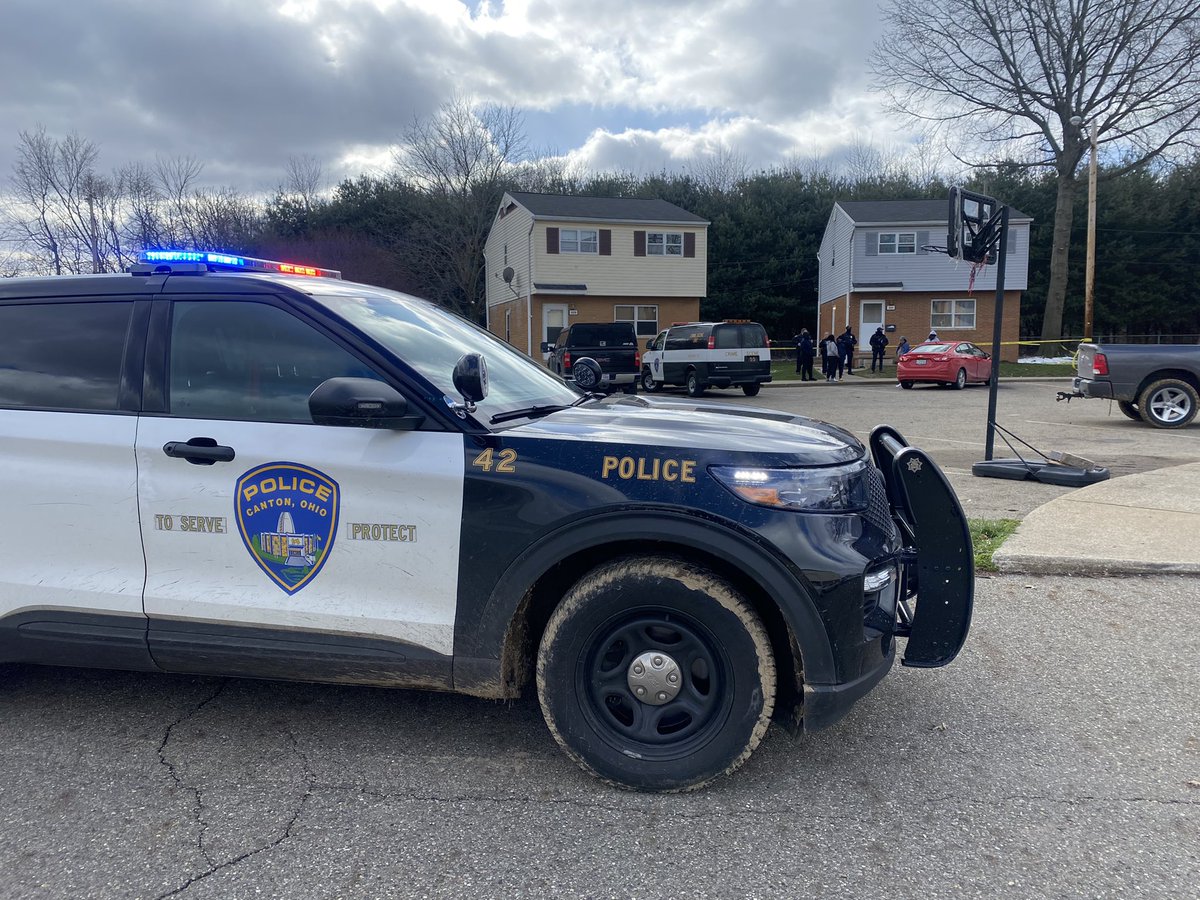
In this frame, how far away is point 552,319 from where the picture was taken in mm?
34906

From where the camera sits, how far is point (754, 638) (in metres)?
2.77

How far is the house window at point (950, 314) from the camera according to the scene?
121ft

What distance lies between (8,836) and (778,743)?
2.63 metres

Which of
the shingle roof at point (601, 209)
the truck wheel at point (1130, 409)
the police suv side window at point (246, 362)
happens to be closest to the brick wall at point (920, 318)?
the shingle roof at point (601, 209)

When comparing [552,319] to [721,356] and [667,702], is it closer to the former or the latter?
[721,356]

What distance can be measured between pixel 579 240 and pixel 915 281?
14.6 m

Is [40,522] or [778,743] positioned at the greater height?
[40,522]

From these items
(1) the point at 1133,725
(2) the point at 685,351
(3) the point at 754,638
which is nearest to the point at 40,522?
(3) the point at 754,638

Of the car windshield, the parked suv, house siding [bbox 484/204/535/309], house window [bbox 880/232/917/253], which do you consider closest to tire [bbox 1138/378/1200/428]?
the parked suv

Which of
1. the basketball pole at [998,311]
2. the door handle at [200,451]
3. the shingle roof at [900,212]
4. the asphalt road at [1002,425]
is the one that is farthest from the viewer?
the shingle roof at [900,212]

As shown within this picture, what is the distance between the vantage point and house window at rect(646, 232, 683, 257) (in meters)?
35.3

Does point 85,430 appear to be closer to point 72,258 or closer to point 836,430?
point 836,430

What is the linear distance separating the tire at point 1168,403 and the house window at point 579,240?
24821mm

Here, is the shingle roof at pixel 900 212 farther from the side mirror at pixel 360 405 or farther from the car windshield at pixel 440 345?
the side mirror at pixel 360 405
